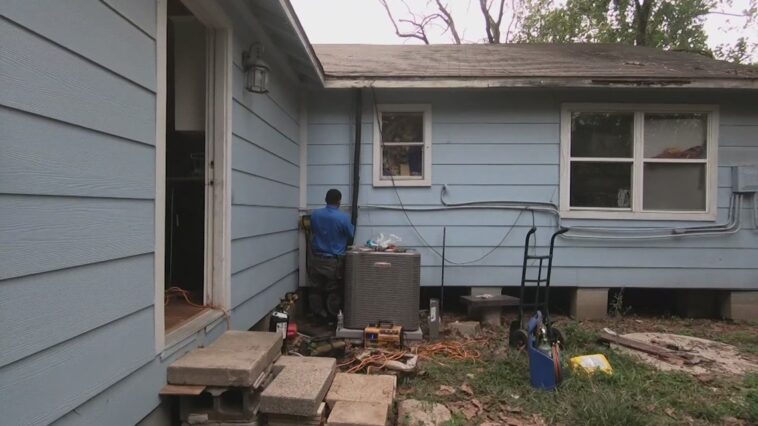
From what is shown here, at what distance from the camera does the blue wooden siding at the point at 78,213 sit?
4.74 ft

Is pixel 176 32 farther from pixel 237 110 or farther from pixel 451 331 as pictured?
pixel 451 331

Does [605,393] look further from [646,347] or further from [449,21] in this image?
[449,21]

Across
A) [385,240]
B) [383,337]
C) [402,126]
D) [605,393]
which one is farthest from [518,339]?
[402,126]

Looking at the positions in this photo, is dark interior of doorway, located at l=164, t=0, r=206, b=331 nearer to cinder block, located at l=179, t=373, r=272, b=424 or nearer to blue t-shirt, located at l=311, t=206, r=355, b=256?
blue t-shirt, located at l=311, t=206, r=355, b=256

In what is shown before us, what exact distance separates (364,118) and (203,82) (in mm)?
2658

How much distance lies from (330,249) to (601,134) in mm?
3647

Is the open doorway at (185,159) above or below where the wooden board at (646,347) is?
above

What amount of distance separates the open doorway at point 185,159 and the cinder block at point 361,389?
4.14 feet

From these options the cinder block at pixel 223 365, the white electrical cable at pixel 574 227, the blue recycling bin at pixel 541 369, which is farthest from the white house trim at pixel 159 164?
the white electrical cable at pixel 574 227

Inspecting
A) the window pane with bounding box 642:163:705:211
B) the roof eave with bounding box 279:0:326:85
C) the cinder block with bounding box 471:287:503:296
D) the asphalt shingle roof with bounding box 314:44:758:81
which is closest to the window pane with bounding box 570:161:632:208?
the window pane with bounding box 642:163:705:211

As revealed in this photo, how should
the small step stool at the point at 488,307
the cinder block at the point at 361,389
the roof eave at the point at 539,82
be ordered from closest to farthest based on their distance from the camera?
the cinder block at the point at 361,389
the roof eave at the point at 539,82
the small step stool at the point at 488,307

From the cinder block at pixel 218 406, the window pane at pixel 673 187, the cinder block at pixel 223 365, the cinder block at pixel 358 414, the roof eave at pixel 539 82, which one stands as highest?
the roof eave at pixel 539 82

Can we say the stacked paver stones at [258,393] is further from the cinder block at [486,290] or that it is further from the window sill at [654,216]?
the window sill at [654,216]

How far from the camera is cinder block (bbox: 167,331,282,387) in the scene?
96.7 inches
